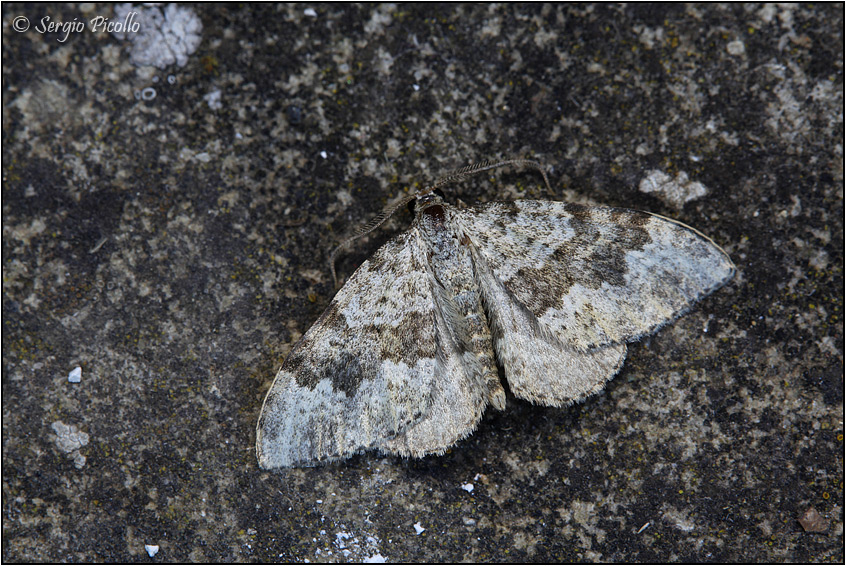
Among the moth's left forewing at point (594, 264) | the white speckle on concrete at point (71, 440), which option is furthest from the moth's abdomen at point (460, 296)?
the white speckle on concrete at point (71, 440)

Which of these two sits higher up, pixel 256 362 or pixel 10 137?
pixel 10 137

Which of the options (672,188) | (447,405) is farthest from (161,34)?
(672,188)

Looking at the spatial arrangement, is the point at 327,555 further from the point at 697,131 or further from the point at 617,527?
the point at 697,131

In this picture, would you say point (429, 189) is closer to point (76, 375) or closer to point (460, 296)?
point (460, 296)

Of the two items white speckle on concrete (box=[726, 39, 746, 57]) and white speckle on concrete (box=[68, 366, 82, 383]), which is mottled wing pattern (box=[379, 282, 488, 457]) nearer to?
white speckle on concrete (box=[68, 366, 82, 383])

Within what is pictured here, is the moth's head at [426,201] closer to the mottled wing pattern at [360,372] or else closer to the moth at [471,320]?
the moth at [471,320]

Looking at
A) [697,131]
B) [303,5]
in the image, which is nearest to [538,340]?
[697,131]

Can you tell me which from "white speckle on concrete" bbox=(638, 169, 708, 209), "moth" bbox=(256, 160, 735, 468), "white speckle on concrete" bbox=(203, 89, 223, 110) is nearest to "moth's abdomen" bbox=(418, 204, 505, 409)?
"moth" bbox=(256, 160, 735, 468)
